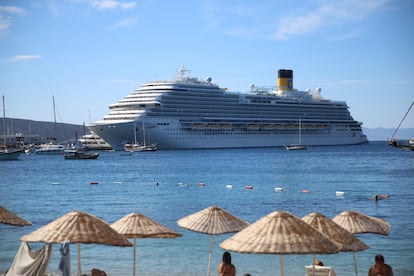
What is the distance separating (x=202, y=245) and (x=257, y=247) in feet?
34.3

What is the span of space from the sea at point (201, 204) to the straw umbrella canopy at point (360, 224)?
12.3 ft

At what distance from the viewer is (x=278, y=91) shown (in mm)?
119500

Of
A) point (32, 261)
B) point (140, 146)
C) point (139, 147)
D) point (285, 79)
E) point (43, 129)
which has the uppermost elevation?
point (285, 79)

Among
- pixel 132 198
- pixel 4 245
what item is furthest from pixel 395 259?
pixel 132 198

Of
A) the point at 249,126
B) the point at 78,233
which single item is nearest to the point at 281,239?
the point at 78,233

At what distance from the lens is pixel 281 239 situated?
9023mm

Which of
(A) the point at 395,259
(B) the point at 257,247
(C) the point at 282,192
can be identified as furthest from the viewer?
(C) the point at 282,192

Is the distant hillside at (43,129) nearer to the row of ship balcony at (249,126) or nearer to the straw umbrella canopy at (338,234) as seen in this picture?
the row of ship balcony at (249,126)

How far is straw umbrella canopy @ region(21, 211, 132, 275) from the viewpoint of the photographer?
9883mm

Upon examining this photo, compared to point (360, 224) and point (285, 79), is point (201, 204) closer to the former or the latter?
point (360, 224)

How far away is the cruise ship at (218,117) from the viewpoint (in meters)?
95.1

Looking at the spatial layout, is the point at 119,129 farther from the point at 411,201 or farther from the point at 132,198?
the point at 411,201

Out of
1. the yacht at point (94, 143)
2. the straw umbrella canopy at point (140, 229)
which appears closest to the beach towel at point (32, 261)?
the straw umbrella canopy at point (140, 229)

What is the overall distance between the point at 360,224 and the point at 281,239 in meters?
3.97
